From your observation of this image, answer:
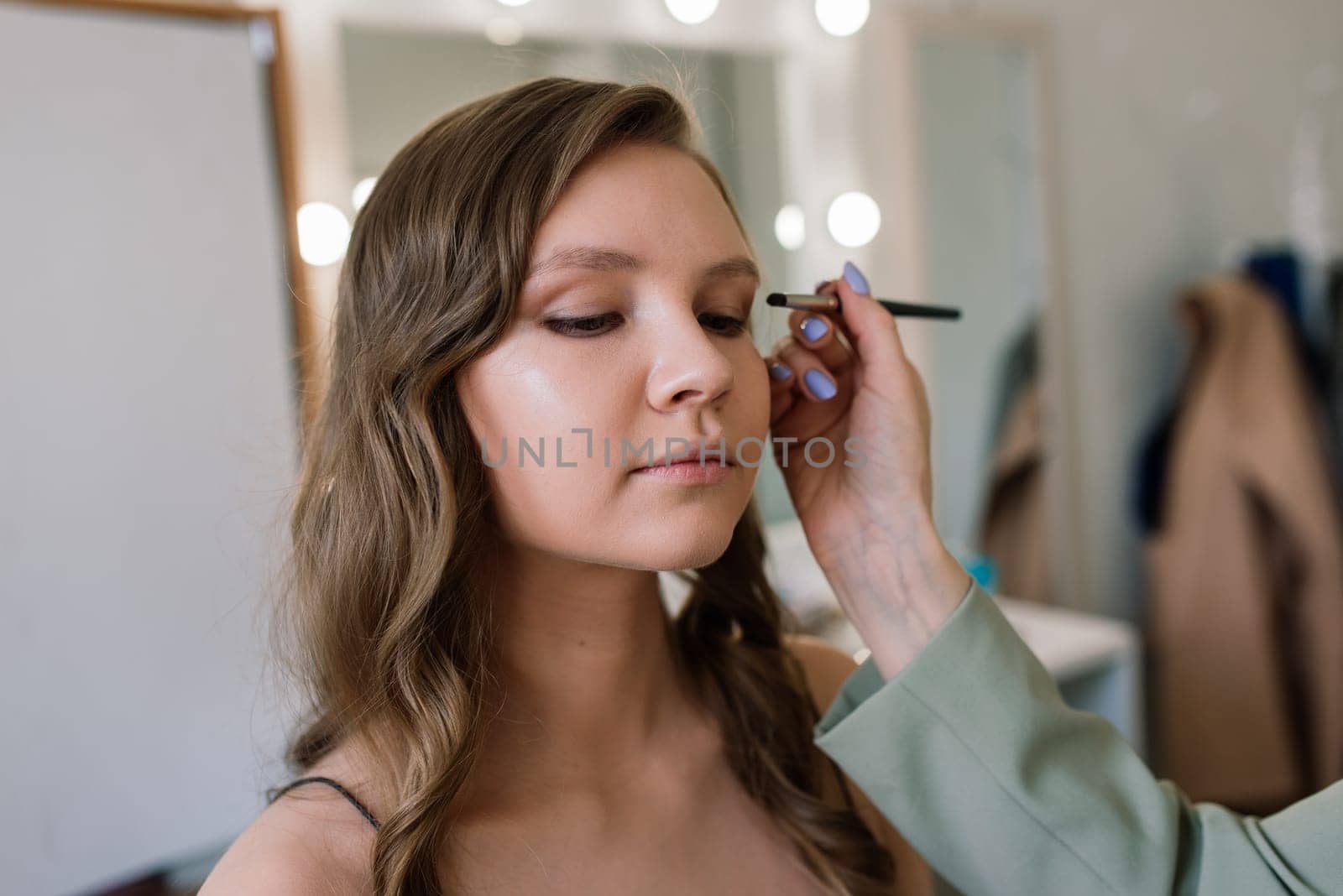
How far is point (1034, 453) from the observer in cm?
196

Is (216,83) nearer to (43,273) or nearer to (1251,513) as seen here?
(43,273)

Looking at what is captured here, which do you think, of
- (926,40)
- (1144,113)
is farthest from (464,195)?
(1144,113)

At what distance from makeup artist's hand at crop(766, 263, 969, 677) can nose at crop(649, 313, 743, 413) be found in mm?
164

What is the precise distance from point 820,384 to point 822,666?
0.30 meters

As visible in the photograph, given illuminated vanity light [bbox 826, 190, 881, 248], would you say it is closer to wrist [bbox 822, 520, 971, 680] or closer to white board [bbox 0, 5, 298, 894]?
white board [bbox 0, 5, 298, 894]

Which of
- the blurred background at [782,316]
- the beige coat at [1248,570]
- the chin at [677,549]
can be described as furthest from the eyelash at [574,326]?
the beige coat at [1248,570]

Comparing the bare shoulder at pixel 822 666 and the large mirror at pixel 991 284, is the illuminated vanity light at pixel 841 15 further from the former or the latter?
the bare shoulder at pixel 822 666

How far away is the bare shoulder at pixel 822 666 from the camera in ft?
2.93

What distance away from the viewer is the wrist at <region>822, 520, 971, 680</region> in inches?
27.9

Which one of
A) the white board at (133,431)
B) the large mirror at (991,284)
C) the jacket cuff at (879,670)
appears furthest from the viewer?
the large mirror at (991,284)

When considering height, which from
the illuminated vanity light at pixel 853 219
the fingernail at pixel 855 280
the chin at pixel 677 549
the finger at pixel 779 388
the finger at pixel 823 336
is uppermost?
the illuminated vanity light at pixel 853 219

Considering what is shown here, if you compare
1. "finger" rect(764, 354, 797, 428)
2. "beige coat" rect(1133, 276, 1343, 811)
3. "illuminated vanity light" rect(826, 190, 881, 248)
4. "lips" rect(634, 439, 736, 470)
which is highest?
"illuminated vanity light" rect(826, 190, 881, 248)

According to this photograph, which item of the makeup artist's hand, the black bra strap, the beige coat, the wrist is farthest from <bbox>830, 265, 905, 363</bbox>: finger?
the beige coat

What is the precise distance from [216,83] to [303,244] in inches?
7.9
